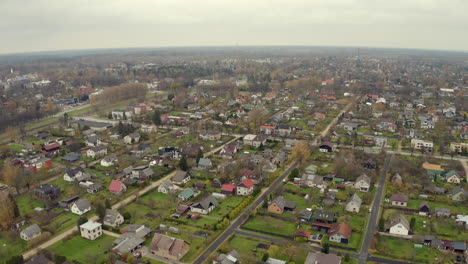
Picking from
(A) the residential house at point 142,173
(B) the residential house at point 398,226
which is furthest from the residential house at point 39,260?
(B) the residential house at point 398,226

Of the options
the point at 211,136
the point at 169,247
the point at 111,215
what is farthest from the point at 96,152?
the point at 169,247

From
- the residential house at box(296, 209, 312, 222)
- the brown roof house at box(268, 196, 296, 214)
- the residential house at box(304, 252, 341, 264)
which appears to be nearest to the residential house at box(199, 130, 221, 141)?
the brown roof house at box(268, 196, 296, 214)

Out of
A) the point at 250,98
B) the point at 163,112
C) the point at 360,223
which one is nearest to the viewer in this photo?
the point at 360,223

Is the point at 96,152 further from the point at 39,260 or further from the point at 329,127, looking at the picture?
the point at 329,127

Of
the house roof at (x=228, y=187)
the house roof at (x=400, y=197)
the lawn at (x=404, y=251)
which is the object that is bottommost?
the lawn at (x=404, y=251)

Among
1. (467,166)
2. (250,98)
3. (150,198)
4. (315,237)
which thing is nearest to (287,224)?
(315,237)

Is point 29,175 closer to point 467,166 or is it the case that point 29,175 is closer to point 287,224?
point 287,224

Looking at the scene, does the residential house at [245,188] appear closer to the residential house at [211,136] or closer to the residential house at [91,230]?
the residential house at [91,230]
